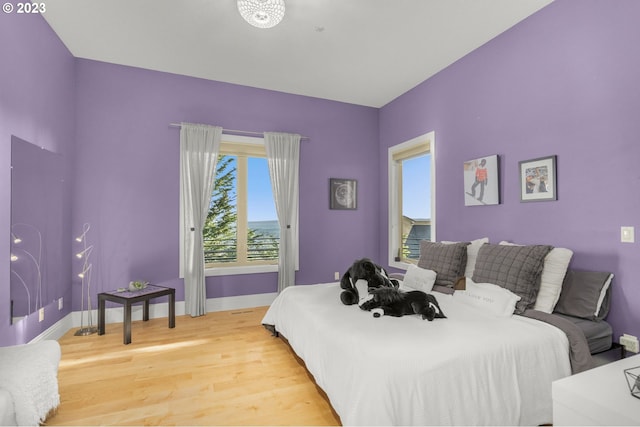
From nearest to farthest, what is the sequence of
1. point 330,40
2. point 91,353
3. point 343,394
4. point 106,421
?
point 343,394
point 106,421
point 91,353
point 330,40

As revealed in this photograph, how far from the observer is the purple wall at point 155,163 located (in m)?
3.51

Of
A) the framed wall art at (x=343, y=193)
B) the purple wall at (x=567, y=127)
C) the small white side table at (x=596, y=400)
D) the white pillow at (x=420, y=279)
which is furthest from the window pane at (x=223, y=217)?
the small white side table at (x=596, y=400)

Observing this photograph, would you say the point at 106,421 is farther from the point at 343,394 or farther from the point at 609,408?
the point at 609,408

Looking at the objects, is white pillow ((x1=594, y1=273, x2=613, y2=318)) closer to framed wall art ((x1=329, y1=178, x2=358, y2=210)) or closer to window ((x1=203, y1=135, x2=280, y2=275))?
framed wall art ((x1=329, y1=178, x2=358, y2=210))

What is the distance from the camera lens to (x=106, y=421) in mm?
1822

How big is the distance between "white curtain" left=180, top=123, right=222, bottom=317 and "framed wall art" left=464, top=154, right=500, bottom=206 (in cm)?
303

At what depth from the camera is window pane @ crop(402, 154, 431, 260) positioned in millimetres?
4094

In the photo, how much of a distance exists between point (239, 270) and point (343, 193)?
73.4 inches

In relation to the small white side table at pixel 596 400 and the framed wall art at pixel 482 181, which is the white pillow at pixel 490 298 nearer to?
the small white side table at pixel 596 400

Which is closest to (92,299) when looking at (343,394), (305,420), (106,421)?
(106,421)

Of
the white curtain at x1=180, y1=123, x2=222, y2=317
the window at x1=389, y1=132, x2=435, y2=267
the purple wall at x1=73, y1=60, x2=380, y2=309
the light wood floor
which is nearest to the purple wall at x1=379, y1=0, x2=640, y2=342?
the window at x1=389, y1=132, x2=435, y2=267

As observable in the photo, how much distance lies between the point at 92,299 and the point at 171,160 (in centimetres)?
181

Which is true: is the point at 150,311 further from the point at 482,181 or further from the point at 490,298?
the point at 482,181

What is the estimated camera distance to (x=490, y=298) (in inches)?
85.3
